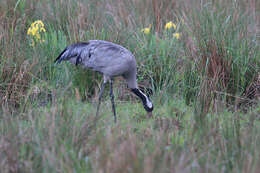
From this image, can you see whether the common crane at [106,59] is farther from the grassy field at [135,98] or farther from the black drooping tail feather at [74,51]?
the grassy field at [135,98]

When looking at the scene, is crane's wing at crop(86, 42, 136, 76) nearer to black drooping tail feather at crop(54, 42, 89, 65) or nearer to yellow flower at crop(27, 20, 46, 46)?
black drooping tail feather at crop(54, 42, 89, 65)

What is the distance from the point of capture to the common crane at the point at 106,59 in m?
5.70

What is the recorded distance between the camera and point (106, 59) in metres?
5.80

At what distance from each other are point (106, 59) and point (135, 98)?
99cm

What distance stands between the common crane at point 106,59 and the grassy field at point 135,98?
10.9 inches

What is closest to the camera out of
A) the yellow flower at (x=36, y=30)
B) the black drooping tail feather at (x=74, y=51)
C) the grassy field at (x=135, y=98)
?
the grassy field at (x=135, y=98)

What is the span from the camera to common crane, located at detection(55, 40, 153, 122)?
570 centimetres

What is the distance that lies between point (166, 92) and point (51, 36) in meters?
2.22

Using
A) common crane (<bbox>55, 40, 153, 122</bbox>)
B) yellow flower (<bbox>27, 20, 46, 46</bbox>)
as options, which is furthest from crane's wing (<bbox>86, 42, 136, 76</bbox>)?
yellow flower (<bbox>27, 20, 46, 46</bbox>)

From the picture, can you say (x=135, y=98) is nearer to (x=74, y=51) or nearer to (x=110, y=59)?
(x=110, y=59)

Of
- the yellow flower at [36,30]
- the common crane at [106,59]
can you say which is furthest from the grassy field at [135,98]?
the common crane at [106,59]

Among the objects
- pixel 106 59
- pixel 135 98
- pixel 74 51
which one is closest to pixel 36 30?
pixel 74 51

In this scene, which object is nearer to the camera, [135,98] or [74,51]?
[74,51]

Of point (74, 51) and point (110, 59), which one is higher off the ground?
point (74, 51)
